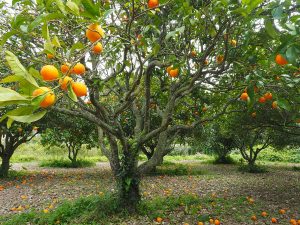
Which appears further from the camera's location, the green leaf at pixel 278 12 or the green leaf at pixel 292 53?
the green leaf at pixel 278 12

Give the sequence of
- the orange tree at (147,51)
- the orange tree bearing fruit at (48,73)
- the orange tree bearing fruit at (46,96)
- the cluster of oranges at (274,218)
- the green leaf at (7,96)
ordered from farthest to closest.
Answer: the cluster of oranges at (274,218) → the orange tree at (147,51) → the orange tree bearing fruit at (48,73) → the orange tree bearing fruit at (46,96) → the green leaf at (7,96)

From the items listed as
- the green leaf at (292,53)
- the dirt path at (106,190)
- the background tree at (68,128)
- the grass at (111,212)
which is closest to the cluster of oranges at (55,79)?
the green leaf at (292,53)

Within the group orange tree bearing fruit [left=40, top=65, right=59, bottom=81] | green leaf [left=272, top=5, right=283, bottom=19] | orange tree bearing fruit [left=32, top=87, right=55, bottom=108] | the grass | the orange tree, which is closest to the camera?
orange tree bearing fruit [left=32, top=87, right=55, bottom=108]

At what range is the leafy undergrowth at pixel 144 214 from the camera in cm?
461

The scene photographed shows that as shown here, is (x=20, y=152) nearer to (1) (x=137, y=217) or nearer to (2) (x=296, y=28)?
(1) (x=137, y=217)

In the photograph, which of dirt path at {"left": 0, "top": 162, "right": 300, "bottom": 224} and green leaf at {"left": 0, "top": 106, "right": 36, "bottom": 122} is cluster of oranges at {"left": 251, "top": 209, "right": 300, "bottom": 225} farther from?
green leaf at {"left": 0, "top": 106, "right": 36, "bottom": 122}

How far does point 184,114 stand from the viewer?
8375 mm

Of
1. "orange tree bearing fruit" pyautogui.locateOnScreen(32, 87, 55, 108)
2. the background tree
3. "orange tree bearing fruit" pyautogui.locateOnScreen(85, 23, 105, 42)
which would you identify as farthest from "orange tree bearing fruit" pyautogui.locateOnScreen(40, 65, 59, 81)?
the background tree

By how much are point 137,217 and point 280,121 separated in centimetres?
461

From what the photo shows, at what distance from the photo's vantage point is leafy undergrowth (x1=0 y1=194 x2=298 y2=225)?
15.1 feet

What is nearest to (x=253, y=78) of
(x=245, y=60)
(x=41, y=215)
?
(x=245, y=60)

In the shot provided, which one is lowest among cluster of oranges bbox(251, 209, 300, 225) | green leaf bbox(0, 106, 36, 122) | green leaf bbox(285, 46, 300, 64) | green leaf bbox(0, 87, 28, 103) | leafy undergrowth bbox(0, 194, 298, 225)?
cluster of oranges bbox(251, 209, 300, 225)

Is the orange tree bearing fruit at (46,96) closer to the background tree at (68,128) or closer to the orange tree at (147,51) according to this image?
the orange tree at (147,51)

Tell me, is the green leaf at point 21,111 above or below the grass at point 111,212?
above
